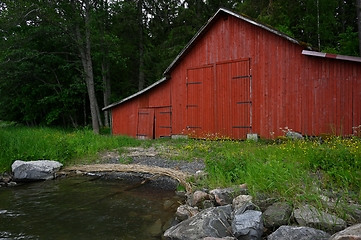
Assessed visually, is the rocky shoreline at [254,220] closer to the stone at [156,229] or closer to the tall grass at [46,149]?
the stone at [156,229]

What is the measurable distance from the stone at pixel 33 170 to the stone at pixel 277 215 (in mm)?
6958

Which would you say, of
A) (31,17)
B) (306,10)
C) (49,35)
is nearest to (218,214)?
(31,17)

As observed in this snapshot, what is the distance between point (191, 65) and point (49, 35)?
1024cm

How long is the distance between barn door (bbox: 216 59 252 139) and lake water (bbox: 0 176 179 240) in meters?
5.51

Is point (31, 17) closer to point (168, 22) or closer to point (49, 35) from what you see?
point (49, 35)

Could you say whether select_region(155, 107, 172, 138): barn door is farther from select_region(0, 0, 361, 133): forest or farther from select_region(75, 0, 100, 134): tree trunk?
select_region(0, 0, 361, 133): forest

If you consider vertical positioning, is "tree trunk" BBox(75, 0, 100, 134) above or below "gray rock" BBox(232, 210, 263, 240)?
above

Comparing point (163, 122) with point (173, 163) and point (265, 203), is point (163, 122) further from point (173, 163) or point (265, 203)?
point (265, 203)

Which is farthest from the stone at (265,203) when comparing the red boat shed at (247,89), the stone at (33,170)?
the stone at (33,170)

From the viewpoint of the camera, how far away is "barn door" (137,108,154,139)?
578 inches

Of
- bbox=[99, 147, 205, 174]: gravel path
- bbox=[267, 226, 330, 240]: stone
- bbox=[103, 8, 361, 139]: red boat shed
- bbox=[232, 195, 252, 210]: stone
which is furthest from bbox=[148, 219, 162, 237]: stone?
bbox=[103, 8, 361, 139]: red boat shed

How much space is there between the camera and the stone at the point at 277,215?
4.28 meters

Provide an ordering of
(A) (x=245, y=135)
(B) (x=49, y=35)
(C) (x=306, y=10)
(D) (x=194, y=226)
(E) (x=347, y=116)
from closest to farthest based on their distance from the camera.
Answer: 1. (D) (x=194, y=226)
2. (E) (x=347, y=116)
3. (A) (x=245, y=135)
4. (B) (x=49, y=35)
5. (C) (x=306, y=10)

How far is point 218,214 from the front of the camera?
4.63 meters
